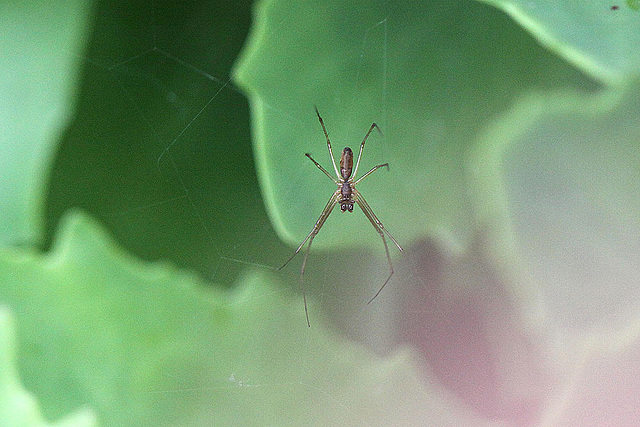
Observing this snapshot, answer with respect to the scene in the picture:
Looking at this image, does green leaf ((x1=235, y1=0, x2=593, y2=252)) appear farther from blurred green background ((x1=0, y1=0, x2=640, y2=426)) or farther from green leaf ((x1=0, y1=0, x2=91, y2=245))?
green leaf ((x1=0, y1=0, x2=91, y2=245))

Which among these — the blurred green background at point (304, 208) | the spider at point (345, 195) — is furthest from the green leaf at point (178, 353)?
the spider at point (345, 195)

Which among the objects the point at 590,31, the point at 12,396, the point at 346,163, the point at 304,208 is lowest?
the point at 12,396

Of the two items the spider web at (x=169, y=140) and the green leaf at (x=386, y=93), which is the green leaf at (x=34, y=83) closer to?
the spider web at (x=169, y=140)

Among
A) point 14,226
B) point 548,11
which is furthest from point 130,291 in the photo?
point 548,11

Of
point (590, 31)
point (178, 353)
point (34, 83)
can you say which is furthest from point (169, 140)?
point (590, 31)

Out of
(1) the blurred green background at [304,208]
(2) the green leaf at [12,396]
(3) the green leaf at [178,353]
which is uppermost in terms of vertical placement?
(1) the blurred green background at [304,208]

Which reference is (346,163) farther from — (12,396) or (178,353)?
(12,396)

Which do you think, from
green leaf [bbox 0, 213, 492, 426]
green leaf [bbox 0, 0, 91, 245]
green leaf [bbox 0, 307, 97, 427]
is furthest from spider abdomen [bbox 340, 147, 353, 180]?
green leaf [bbox 0, 307, 97, 427]
